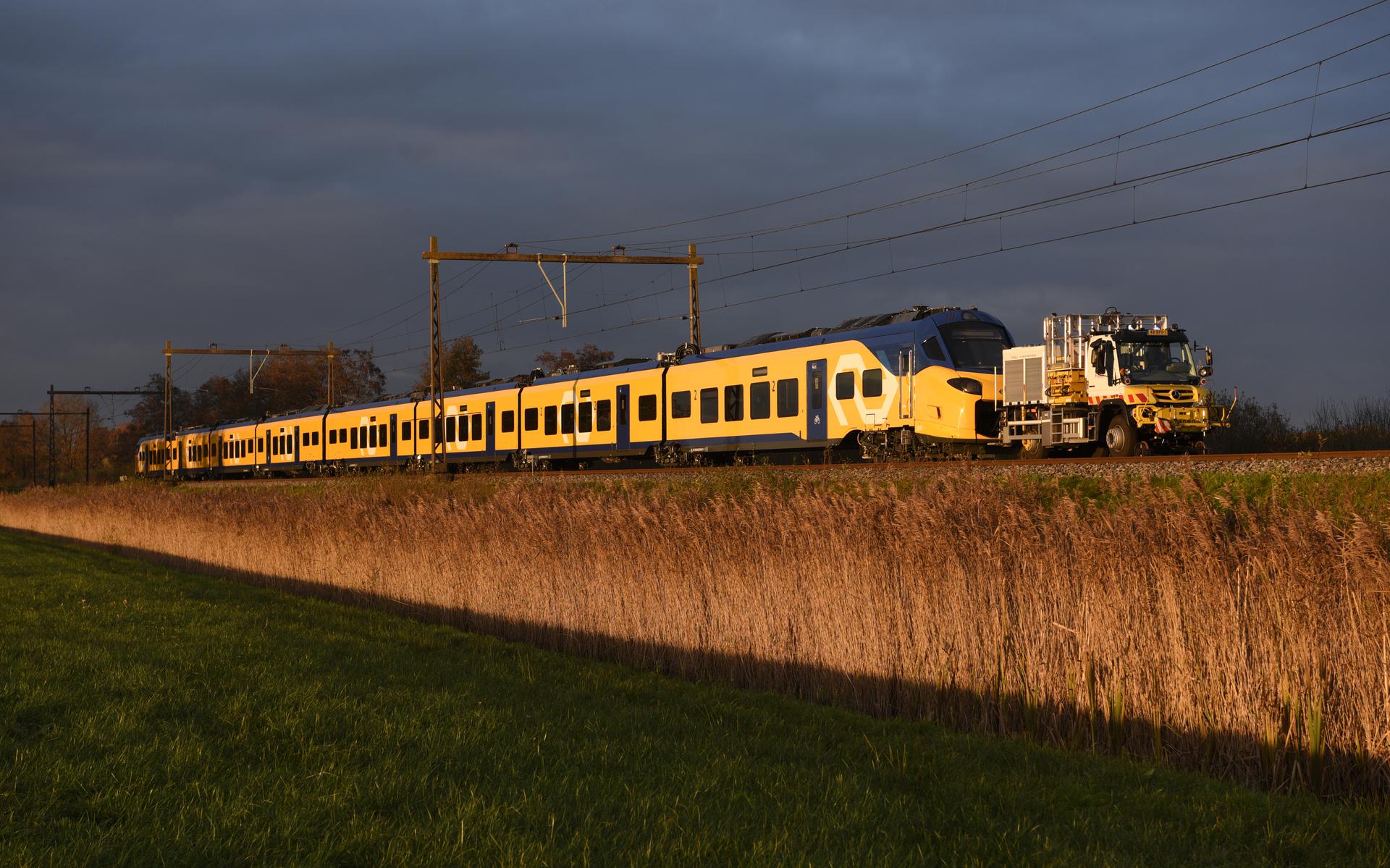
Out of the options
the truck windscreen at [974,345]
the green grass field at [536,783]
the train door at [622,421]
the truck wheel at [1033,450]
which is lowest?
the green grass field at [536,783]

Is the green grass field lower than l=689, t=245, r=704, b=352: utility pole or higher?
lower

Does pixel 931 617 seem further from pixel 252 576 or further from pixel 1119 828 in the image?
pixel 252 576

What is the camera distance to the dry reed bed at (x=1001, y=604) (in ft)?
23.6

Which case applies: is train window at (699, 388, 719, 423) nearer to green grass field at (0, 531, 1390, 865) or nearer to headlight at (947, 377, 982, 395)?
headlight at (947, 377, 982, 395)

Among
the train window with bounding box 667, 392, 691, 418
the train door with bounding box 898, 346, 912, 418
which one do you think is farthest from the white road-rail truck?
the train window with bounding box 667, 392, 691, 418

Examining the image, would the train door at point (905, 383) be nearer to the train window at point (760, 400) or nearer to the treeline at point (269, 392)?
the train window at point (760, 400)

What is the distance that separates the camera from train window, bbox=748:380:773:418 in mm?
26780

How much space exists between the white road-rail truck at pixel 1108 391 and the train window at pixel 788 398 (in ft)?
15.5

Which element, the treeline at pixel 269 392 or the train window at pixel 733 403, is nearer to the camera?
the train window at pixel 733 403

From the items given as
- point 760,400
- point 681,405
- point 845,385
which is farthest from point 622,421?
point 845,385

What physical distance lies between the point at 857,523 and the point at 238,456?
58.4 meters

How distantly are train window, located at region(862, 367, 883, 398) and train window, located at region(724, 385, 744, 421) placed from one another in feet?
14.0

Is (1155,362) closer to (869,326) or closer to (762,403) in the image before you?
(869,326)

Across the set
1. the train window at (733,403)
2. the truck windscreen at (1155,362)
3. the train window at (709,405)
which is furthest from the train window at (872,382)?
the train window at (709,405)
